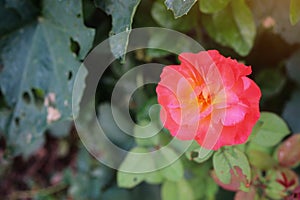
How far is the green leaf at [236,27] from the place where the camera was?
2.81ft

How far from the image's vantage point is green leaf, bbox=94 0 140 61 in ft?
2.30

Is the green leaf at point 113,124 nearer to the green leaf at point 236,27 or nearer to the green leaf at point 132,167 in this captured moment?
the green leaf at point 132,167

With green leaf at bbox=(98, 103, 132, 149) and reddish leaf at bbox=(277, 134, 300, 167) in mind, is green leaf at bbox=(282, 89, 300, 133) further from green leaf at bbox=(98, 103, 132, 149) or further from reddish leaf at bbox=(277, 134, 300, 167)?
green leaf at bbox=(98, 103, 132, 149)

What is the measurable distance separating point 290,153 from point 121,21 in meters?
0.37

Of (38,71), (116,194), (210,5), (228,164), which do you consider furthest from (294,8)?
(116,194)

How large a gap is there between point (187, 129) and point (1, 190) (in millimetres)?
978

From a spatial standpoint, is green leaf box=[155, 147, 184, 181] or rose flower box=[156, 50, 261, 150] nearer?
rose flower box=[156, 50, 261, 150]

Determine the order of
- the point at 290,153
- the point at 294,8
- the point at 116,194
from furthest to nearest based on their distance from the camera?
the point at 116,194, the point at 290,153, the point at 294,8

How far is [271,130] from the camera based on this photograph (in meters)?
0.80

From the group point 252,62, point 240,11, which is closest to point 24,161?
point 252,62

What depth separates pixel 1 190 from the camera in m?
1.44

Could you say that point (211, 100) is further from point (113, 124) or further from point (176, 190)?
point (113, 124)

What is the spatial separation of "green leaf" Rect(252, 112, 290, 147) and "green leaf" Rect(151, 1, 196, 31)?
0.75 feet

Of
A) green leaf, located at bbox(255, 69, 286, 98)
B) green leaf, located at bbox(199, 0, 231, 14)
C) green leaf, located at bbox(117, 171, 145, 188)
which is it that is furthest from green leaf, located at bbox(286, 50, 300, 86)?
green leaf, located at bbox(117, 171, 145, 188)
